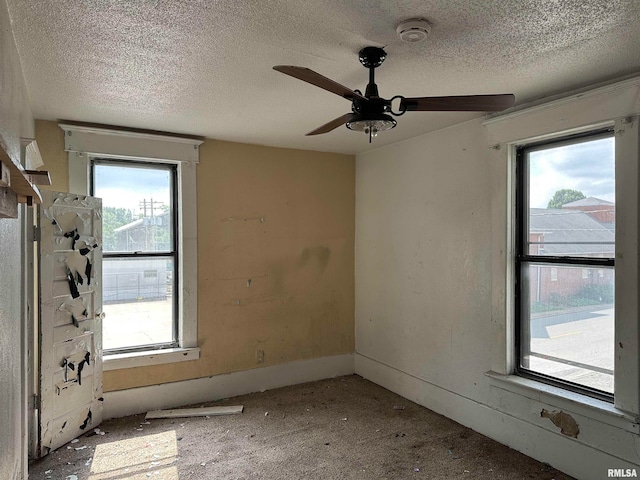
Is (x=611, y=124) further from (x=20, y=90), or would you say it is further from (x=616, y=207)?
(x=20, y=90)

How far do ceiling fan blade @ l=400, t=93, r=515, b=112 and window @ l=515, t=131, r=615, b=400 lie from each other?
1.04m

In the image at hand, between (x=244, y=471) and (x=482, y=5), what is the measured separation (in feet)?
9.61

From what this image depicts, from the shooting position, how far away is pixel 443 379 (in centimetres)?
360

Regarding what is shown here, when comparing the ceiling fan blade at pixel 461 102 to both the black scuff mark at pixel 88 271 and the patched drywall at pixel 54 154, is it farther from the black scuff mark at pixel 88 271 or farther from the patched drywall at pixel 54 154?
the patched drywall at pixel 54 154

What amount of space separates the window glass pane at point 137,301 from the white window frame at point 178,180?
116 mm

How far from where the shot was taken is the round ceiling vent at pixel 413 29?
1805 millimetres

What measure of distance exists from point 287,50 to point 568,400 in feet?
8.71

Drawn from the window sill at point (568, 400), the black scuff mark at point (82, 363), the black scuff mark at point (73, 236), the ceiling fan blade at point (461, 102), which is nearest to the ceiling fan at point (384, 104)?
the ceiling fan blade at point (461, 102)

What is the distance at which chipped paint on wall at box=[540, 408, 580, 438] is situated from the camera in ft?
8.68

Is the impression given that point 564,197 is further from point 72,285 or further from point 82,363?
point 82,363

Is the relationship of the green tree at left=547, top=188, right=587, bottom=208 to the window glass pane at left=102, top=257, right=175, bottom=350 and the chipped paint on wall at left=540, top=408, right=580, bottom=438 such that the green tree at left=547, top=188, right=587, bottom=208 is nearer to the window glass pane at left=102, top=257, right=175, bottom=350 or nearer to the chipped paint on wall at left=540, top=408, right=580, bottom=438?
the chipped paint on wall at left=540, top=408, right=580, bottom=438

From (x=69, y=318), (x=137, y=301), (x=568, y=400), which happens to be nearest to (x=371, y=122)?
(x=568, y=400)

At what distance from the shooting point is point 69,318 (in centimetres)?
318

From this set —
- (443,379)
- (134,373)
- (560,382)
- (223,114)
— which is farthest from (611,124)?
(134,373)
